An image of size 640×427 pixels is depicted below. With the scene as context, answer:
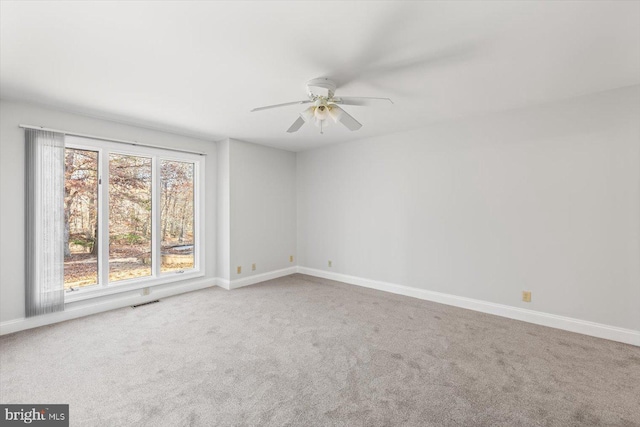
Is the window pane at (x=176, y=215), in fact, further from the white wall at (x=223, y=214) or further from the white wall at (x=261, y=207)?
the white wall at (x=261, y=207)

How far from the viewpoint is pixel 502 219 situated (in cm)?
348

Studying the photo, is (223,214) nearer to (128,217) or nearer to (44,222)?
(128,217)

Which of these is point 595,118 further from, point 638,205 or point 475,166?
point 475,166

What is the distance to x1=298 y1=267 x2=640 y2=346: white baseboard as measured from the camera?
111 inches

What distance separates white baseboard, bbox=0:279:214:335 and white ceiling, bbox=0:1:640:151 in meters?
2.34

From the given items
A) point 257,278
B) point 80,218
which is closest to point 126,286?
point 80,218

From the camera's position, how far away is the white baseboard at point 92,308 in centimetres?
305

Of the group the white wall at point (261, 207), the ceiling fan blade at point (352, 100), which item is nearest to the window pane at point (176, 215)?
the white wall at point (261, 207)

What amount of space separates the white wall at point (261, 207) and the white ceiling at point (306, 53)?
1.62m

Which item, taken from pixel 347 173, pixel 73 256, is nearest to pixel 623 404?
pixel 347 173

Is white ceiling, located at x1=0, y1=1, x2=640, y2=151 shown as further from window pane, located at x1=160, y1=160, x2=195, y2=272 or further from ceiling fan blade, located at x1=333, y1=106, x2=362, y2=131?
window pane, located at x1=160, y1=160, x2=195, y2=272

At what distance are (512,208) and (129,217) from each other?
4954 mm

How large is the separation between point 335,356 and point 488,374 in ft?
3.96

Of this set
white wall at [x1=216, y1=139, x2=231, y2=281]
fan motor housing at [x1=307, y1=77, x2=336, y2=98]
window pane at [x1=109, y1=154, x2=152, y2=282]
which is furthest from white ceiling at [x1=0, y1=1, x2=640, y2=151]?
white wall at [x1=216, y1=139, x2=231, y2=281]
